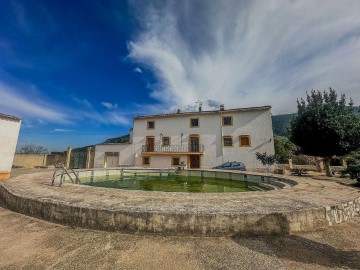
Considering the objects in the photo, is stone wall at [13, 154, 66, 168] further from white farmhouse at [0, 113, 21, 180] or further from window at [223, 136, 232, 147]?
window at [223, 136, 232, 147]

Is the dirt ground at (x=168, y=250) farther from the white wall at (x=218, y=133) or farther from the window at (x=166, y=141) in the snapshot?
the window at (x=166, y=141)

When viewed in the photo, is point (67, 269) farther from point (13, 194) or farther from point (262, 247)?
point (13, 194)

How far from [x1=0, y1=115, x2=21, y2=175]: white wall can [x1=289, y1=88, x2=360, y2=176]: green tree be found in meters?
18.8

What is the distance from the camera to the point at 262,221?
303 cm

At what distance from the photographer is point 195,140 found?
22.2m

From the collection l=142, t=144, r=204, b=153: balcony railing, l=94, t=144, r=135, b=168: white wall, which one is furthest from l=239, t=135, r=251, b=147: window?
l=94, t=144, r=135, b=168: white wall

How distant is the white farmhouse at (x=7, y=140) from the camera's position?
9.07 metres

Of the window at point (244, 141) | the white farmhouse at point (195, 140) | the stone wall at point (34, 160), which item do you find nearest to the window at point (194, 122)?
the white farmhouse at point (195, 140)

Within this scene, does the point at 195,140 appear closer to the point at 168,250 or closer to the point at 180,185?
the point at 180,185

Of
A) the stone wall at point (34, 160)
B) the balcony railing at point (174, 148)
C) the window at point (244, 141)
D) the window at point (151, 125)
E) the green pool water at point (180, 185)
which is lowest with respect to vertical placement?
the green pool water at point (180, 185)

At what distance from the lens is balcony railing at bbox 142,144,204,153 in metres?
21.8

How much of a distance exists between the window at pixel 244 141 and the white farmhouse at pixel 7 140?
1923 centimetres

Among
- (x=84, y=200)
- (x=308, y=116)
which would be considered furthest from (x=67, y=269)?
(x=308, y=116)

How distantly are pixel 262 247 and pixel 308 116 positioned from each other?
14154 millimetres
